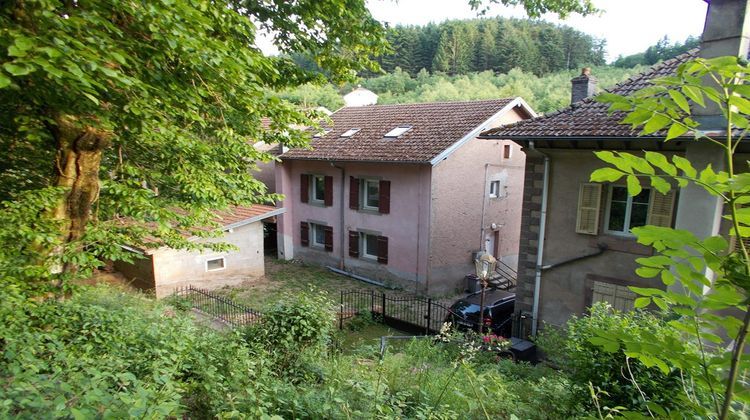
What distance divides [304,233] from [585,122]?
1431 centimetres

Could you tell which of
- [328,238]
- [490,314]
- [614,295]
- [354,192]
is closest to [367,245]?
[328,238]

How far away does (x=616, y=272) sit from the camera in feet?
33.0

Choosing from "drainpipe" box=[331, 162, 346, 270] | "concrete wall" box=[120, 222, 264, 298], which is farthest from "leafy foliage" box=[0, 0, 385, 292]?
"drainpipe" box=[331, 162, 346, 270]

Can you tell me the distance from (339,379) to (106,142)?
520 cm

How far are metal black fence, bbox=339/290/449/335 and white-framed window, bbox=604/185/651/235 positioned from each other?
508 cm

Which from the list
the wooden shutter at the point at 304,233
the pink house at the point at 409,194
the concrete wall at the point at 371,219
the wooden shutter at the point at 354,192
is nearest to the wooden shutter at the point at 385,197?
the pink house at the point at 409,194

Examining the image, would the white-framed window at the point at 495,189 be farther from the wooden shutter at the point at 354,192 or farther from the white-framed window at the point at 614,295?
the white-framed window at the point at 614,295

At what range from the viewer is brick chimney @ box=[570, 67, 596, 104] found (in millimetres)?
13814

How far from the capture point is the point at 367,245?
1894cm

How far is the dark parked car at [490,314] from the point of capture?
12078mm

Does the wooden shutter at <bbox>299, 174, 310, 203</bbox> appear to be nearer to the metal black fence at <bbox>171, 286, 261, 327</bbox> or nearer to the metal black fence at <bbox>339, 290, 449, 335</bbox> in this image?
the metal black fence at <bbox>339, 290, 449, 335</bbox>

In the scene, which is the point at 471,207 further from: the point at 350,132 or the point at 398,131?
the point at 350,132

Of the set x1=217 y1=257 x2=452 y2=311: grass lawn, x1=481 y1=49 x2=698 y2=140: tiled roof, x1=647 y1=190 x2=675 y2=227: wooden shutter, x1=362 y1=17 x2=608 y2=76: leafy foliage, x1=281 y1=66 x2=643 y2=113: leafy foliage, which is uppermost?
x1=362 y1=17 x2=608 y2=76: leafy foliage

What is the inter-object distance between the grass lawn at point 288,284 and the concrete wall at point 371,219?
66cm
